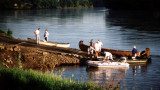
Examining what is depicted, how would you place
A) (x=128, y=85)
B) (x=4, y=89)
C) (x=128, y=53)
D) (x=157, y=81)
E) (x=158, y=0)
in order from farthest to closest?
1. (x=128, y=53)
2. (x=157, y=81)
3. (x=128, y=85)
4. (x=4, y=89)
5. (x=158, y=0)

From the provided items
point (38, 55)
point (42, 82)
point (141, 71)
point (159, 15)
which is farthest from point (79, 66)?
point (159, 15)

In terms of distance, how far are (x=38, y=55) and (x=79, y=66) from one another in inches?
200

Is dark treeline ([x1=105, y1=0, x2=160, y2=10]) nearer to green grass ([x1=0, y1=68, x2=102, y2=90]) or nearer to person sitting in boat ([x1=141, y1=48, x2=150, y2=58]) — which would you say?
green grass ([x1=0, y1=68, x2=102, y2=90])

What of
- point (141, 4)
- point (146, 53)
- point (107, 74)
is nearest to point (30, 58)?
point (107, 74)

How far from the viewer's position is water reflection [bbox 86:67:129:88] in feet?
84.5

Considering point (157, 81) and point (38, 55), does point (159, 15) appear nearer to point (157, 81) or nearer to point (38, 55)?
point (157, 81)

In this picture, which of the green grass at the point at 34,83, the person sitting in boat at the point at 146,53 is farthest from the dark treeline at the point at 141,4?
the person sitting in boat at the point at 146,53

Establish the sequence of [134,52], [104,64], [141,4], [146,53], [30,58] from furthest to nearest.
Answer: [146,53], [134,52], [104,64], [30,58], [141,4]

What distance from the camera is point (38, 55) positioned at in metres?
29.6

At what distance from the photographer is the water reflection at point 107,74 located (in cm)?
2575

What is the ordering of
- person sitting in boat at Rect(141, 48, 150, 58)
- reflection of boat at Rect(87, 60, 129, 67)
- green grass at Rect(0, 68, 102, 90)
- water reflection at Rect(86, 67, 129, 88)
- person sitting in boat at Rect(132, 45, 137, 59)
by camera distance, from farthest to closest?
person sitting in boat at Rect(141, 48, 150, 58), person sitting in boat at Rect(132, 45, 137, 59), reflection of boat at Rect(87, 60, 129, 67), water reflection at Rect(86, 67, 129, 88), green grass at Rect(0, 68, 102, 90)

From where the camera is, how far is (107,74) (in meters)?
28.5

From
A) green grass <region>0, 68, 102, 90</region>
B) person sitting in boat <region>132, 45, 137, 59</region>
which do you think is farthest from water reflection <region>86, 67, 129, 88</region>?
green grass <region>0, 68, 102, 90</region>

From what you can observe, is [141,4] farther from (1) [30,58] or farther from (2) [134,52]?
(2) [134,52]
